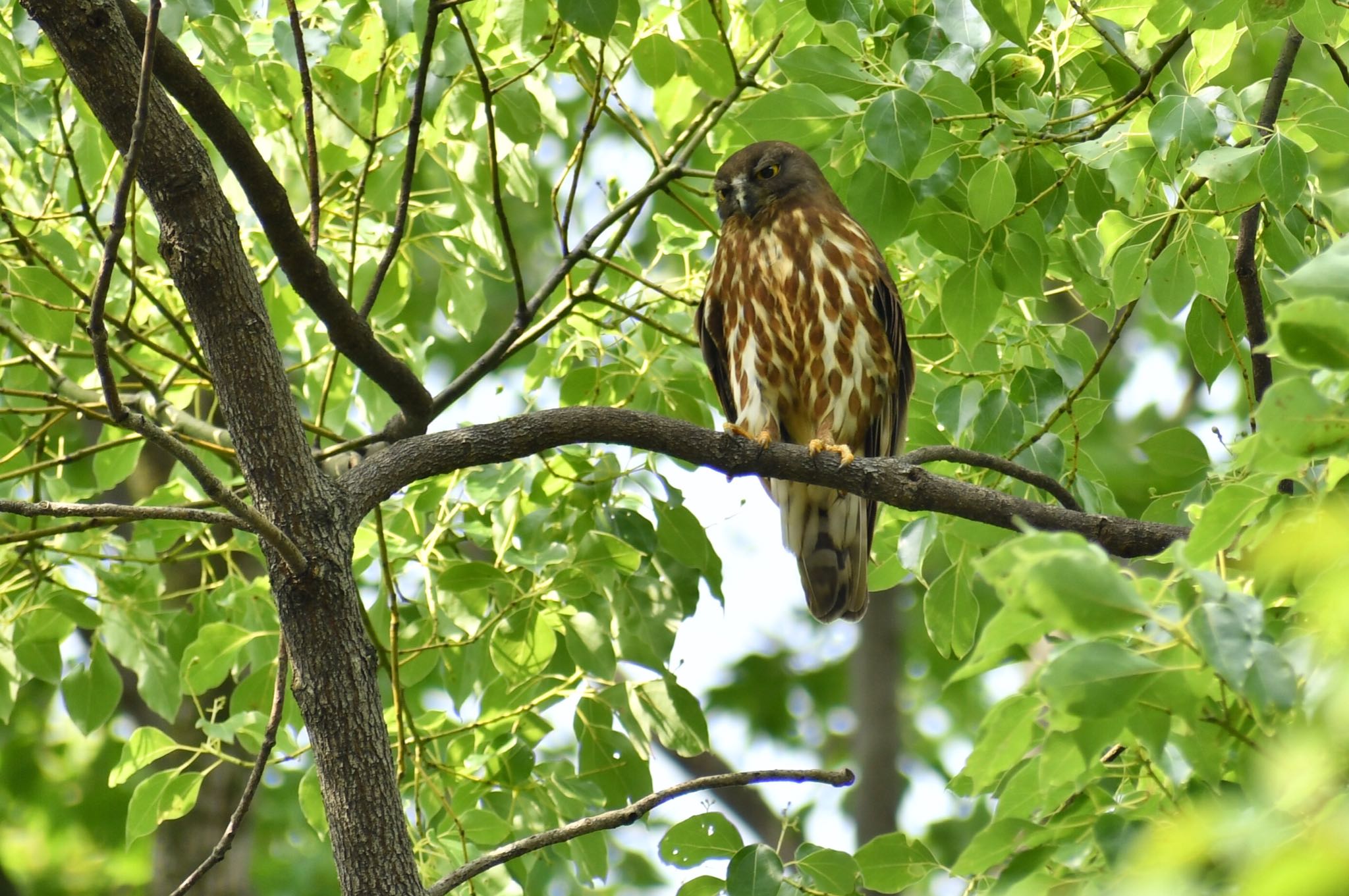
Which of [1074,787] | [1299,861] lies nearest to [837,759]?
[1074,787]

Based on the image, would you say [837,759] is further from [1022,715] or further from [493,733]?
[1022,715]

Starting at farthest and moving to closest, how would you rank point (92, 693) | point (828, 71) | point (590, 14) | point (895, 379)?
point (895, 379), point (92, 693), point (590, 14), point (828, 71)

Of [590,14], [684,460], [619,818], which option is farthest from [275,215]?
[619,818]

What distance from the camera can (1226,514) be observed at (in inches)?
70.6

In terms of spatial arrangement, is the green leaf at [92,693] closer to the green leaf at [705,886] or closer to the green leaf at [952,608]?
the green leaf at [705,886]

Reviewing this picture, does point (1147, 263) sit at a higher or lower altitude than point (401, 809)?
higher

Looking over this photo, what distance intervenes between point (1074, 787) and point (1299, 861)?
3.63 feet

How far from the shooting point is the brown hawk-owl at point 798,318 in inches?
183

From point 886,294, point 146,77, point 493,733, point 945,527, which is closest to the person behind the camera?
point 146,77

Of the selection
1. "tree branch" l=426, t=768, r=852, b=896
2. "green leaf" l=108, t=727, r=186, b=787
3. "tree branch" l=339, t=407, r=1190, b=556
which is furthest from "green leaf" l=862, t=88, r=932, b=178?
"green leaf" l=108, t=727, r=186, b=787

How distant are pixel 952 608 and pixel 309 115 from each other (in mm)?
2024

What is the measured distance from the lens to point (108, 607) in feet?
13.0

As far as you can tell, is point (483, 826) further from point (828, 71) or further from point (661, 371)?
point (828, 71)

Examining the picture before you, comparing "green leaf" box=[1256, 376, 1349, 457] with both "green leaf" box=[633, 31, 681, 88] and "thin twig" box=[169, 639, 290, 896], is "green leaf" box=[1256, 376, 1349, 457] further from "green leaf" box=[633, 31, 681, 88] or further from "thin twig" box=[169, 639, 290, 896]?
"green leaf" box=[633, 31, 681, 88]
